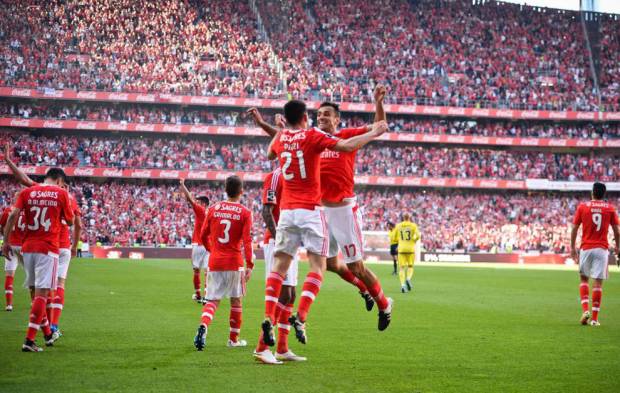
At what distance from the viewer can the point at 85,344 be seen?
10664mm

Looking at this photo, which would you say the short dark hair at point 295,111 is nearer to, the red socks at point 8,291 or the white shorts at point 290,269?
the white shorts at point 290,269

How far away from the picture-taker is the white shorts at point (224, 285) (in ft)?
34.1

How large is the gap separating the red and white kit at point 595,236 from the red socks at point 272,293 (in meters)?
7.97

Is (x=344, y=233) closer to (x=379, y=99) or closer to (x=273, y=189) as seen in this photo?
(x=273, y=189)

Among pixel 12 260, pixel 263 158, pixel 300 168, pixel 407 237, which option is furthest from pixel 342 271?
pixel 263 158

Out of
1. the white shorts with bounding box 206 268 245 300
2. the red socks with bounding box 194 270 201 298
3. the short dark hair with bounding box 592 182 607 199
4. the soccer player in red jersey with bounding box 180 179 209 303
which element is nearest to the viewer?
the white shorts with bounding box 206 268 245 300

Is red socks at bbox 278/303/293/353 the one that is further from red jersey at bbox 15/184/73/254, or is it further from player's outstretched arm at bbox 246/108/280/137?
red jersey at bbox 15/184/73/254

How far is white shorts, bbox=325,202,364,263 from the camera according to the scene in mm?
10125

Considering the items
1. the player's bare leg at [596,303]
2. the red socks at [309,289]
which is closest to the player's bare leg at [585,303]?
the player's bare leg at [596,303]

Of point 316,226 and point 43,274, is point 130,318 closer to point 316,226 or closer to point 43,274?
point 43,274

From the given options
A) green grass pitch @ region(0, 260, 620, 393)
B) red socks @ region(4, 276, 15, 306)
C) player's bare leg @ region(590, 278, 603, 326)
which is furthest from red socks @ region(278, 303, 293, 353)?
red socks @ region(4, 276, 15, 306)

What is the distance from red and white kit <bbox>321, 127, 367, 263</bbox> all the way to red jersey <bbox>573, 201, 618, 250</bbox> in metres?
6.25

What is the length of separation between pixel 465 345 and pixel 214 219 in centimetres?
402

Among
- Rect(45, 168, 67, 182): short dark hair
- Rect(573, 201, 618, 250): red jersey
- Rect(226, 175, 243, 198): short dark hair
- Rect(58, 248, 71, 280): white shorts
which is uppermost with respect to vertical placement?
Rect(45, 168, 67, 182): short dark hair
